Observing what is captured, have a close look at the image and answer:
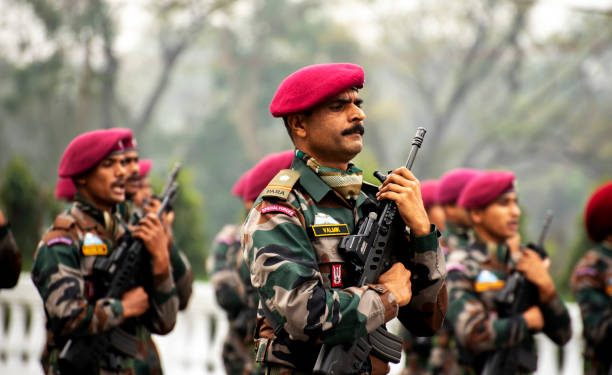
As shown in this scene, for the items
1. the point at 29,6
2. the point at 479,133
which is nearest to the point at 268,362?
the point at 29,6

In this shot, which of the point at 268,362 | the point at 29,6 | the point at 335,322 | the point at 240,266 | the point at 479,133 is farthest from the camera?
the point at 479,133

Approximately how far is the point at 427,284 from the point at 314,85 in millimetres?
876

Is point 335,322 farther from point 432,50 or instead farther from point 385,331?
point 432,50

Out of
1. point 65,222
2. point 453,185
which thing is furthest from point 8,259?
point 453,185

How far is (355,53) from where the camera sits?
29.0m

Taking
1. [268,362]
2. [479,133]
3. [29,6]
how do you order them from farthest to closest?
[479,133]
[29,6]
[268,362]

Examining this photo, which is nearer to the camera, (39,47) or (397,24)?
(39,47)

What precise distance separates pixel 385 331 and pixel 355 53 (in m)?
26.1

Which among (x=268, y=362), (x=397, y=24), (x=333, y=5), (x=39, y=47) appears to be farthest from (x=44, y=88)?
(x=268, y=362)

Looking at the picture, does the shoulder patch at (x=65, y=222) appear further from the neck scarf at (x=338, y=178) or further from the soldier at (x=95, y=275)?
the neck scarf at (x=338, y=178)

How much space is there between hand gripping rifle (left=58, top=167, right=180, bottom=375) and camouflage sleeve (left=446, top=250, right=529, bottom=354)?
1889mm

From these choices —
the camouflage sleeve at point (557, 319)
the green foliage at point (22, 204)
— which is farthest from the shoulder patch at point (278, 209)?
the green foliage at point (22, 204)

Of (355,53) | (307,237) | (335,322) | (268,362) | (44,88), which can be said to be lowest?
(268,362)

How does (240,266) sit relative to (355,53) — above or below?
below
